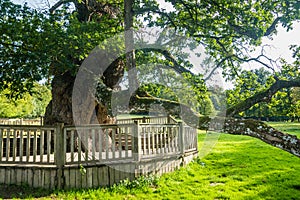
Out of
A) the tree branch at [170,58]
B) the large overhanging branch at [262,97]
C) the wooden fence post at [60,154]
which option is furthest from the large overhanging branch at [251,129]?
the tree branch at [170,58]

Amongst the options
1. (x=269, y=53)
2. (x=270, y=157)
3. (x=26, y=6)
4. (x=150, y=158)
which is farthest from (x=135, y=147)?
(x=270, y=157)

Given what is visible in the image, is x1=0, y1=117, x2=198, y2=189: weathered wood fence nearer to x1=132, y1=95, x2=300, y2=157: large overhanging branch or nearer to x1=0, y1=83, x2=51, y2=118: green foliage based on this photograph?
→ x1=132, y1=95, x2=300, y2=157: large overhanging branch

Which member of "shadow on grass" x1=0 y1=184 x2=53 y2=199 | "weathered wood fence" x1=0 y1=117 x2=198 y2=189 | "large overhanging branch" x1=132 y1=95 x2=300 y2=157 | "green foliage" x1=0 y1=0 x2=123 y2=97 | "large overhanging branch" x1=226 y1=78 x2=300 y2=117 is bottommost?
"shadow on grass" x1=0 y1=184 x2=53 y2=199

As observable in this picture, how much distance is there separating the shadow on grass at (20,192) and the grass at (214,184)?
0.06 meters

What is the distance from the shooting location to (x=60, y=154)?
576cm

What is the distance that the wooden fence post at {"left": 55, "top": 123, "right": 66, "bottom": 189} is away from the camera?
5676 mm

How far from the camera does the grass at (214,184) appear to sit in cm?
543

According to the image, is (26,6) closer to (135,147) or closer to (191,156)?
(135,147)

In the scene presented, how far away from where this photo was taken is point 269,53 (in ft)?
24.3

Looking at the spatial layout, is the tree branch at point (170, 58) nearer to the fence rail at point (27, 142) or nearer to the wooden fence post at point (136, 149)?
the wooden fence post at point (136, 149)

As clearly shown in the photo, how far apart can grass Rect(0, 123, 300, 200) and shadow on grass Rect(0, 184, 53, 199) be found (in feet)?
0.18

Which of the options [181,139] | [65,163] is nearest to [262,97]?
[181,139]

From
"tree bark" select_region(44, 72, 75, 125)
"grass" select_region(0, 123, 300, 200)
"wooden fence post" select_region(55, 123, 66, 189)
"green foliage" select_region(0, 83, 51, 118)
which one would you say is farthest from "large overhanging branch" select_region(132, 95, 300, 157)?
"green foliage" select_region(0, 83, 51, 118)

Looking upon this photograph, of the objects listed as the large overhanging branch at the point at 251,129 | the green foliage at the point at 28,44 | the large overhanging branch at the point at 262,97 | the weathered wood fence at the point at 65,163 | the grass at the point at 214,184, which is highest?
the green foliage at the point at 28,44
